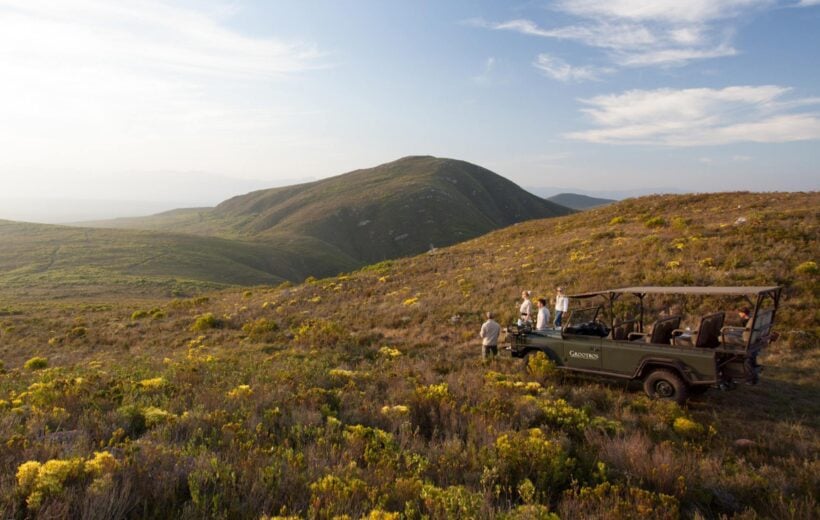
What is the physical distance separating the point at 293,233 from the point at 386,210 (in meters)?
29.7

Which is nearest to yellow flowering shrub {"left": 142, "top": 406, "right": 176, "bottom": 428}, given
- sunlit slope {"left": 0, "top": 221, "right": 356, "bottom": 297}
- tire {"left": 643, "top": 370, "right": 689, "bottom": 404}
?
tire {"left": 643, "top": 370, "right": 689, "bottom": 404}

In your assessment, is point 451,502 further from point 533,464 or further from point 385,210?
point 385,210

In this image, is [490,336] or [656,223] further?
[656,223]

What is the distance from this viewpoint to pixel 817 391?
380 inches

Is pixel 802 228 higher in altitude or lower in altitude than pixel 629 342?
higher

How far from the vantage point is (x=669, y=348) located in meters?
9.17

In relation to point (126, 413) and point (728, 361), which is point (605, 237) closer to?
point (728, 361)

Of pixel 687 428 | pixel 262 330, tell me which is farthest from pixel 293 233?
pixel 687 428

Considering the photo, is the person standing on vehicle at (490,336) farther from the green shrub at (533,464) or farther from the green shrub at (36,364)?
the green shrub at (36,364)

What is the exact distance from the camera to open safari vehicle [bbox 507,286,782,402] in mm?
8648

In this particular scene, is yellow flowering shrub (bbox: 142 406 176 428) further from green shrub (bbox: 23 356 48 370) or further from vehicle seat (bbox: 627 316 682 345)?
green shrub (bbox: 23 356 48 370)

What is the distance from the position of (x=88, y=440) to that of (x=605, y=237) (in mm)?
28394

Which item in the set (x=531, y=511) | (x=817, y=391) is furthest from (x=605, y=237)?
(x=531, y=511)

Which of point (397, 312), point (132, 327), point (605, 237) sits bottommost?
point (132, 327)
